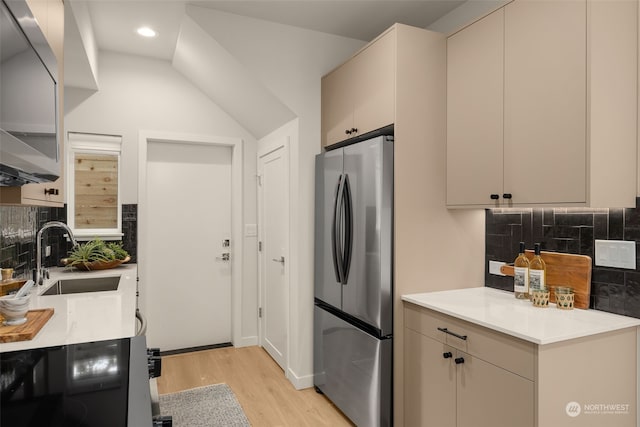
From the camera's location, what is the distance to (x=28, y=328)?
1.51 m

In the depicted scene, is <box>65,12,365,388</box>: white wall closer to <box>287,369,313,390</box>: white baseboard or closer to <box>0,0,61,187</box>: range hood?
<box>287,369,313,390</box>: white baseboard

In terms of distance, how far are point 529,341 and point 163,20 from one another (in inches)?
122

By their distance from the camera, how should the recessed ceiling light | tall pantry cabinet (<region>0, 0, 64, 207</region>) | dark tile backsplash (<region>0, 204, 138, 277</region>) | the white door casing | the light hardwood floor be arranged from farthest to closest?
1. the white door casing
2. the recessed ceiling light
3. the light hardwood floor
4. dark tile backsplash (<region>0, 204, 138, 277</region>)
5. tall pantry cabinet (<region>0, 0, 64, 207</region>)

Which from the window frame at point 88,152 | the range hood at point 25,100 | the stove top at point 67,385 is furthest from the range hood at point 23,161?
the window frame at point 88,152

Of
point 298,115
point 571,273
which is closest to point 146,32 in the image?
point 298,115

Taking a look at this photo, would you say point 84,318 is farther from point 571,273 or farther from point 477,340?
point 571,273

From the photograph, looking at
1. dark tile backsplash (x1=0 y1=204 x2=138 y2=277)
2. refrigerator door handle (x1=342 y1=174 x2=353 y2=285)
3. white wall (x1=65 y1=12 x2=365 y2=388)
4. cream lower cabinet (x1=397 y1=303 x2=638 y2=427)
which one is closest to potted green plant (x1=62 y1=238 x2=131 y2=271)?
dark tile backsplash (x1=0 y1=204 x2=138 y2=277)

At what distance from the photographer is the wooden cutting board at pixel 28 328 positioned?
1.43 m

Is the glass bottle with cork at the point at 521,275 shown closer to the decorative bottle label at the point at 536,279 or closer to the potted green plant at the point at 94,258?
the decorative bottle label at the point at 536,279

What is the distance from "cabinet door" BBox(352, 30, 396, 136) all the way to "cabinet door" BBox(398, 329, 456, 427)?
1272 mm

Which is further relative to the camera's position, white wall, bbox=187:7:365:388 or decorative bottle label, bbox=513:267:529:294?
white wall, bbox=187:7:365:388

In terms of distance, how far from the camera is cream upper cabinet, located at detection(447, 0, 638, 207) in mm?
1652

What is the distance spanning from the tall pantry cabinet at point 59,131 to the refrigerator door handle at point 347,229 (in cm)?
154

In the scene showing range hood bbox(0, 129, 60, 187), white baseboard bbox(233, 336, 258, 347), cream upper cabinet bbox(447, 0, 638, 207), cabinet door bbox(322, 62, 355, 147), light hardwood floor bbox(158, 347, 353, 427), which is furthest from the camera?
white baseboard bbox(233, 336, 258, 347)
